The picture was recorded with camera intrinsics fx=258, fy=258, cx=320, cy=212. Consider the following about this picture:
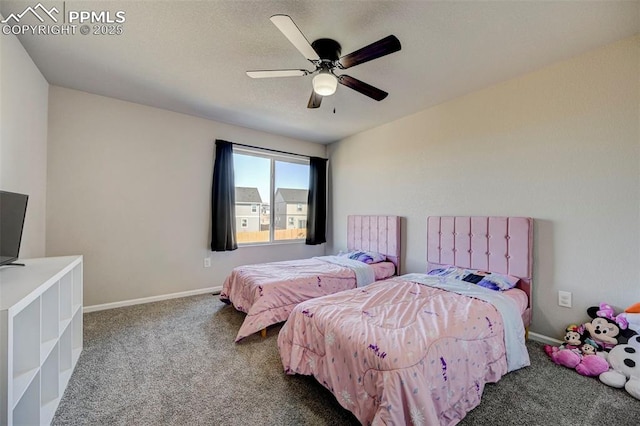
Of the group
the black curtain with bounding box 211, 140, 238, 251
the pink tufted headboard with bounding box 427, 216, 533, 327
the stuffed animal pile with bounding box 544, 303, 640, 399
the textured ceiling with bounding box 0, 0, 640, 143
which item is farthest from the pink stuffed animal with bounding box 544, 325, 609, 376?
the black curtain with bounding box 211, 140, 238, 251

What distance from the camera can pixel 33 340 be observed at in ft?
4.27

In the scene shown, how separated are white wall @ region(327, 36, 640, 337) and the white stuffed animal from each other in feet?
1.22

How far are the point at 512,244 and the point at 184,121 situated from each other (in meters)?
4.33

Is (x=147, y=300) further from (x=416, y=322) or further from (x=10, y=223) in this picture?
(x=416, y=322)

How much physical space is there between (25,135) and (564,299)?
5.10 metres

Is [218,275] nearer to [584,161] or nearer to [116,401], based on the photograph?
[116,401]

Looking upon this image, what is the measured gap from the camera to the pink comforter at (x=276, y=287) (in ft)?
8.30

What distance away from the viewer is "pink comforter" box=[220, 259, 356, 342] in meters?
2.53

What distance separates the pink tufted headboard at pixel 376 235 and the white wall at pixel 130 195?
6.87 feet

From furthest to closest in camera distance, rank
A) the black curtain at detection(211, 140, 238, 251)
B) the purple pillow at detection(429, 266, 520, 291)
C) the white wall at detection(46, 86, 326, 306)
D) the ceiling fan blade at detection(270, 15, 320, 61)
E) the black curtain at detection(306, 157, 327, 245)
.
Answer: the black curtain at detection(306, 157, 327, 245) → the black curtain at detection(211, 140, 238, 251) → the white wall at detection(46, 86, 326, 306) → the purple pillow at detection(429, 266, 520, 291) → the ceiling fan blade at detection(270, 15, 320, 61)

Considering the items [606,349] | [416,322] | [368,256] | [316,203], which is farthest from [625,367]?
[316,203]

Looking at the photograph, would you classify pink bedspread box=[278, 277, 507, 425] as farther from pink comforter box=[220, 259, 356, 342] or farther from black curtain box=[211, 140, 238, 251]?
black curtain box=[211, 140, 238, 251]

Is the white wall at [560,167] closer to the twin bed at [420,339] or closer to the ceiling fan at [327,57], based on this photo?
the twin bed at [420,339]

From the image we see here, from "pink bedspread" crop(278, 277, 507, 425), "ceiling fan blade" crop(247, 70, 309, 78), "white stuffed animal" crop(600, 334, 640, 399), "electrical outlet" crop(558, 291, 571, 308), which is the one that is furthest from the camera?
"electrical outlet" crop(558, 291, 571, 308)
